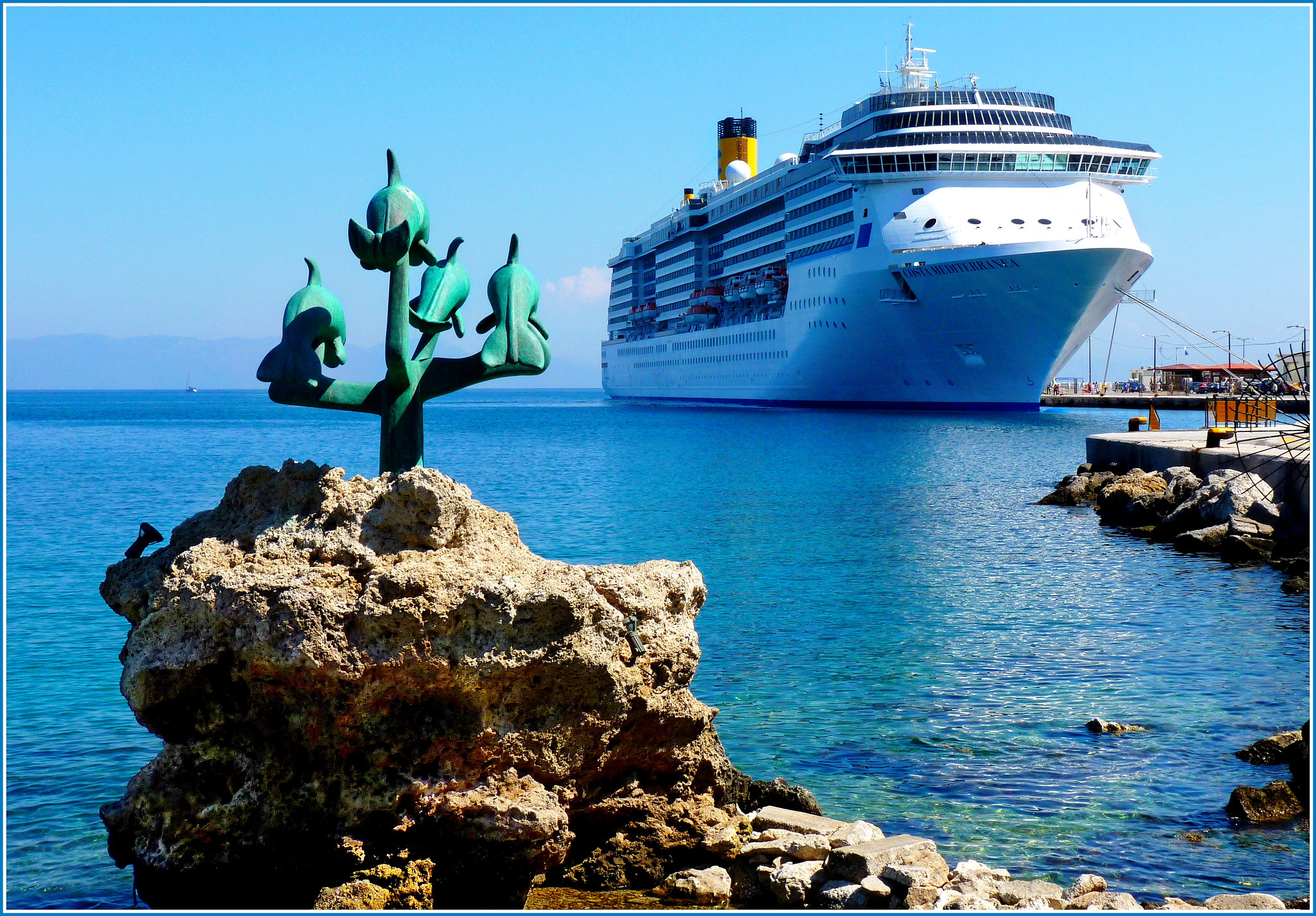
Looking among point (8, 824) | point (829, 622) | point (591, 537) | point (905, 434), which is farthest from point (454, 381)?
point (905, 434)

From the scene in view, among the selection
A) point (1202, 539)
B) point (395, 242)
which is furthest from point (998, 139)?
point (395, 242)

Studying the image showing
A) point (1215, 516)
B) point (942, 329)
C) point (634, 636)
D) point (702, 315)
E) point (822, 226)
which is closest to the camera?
point (634, 636)

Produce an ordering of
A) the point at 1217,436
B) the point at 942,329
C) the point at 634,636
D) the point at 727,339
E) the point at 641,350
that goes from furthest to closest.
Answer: the point at 641,350
the point at 727,339
the point at 942,329
the point at 1217,436
the point at 634,636

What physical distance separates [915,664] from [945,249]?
35.1 m

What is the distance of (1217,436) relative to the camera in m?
21.0

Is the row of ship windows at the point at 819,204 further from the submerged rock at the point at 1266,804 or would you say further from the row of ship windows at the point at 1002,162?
the submerged rock at the point at 1266,804

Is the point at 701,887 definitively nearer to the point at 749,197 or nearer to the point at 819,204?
the point at 819,204

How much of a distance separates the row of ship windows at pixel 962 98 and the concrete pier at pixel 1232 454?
23982 mm

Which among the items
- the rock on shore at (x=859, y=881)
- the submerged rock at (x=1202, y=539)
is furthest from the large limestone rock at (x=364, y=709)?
the submerged rock at (x=1202, y=539)

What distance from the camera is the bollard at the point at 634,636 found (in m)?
5.63

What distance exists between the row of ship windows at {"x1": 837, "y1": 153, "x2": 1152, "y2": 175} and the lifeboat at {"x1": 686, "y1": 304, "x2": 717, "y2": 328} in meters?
21.8

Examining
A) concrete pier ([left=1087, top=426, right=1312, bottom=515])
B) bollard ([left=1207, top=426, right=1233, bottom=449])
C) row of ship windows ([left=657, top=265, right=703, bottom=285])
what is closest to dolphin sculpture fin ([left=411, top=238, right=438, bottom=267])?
concrete pier ([left=1087, top=426, right=1312, bottom=515])

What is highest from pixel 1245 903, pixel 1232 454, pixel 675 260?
pixel 675 260

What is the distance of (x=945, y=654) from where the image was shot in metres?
11.1
